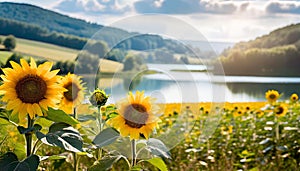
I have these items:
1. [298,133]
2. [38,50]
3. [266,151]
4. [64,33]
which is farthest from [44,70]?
[64,33]

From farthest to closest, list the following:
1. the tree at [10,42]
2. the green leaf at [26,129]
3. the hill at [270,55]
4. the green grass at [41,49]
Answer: the green grass at [41,49] < the tree at [10,42] < the hill at [270,55] < the green leaf at [26,129]

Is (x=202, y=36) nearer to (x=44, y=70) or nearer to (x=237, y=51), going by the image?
(x=44, y=70)

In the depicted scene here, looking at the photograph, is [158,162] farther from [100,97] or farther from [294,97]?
[294,97]

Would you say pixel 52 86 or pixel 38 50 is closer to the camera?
pixel 52 86

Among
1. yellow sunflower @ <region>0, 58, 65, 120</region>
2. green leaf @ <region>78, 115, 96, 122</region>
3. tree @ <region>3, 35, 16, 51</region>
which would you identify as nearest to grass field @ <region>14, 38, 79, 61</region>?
tree @ <region>3, 35, 16, 51</region>

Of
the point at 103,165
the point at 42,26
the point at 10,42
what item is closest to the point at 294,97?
the point at 103,165

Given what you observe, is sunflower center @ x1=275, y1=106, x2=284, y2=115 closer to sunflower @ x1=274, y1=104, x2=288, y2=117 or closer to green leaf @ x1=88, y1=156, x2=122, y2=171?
sunflower @ x1=274, y1=104, x2=288, y2=117

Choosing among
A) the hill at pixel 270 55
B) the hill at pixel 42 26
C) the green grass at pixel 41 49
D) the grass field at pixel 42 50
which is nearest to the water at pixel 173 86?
the hill at pixel 270 55

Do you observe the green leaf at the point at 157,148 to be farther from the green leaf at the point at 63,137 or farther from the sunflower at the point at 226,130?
Answer: the sunflower at the point at 226,130
